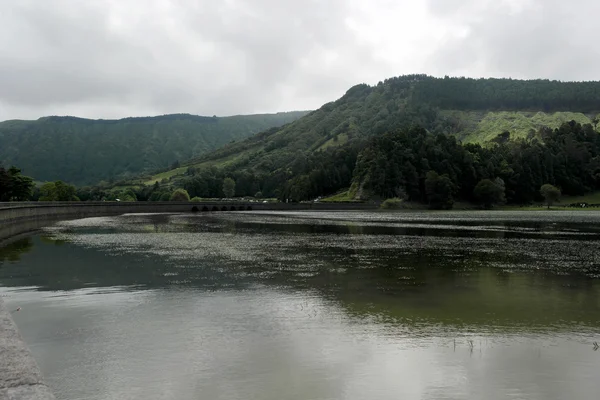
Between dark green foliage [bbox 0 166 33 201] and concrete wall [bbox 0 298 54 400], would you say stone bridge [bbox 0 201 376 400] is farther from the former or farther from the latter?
dark green foliage [bbox 0 166 33 201]

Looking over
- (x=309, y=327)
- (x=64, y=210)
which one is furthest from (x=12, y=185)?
(x=309, y=327)

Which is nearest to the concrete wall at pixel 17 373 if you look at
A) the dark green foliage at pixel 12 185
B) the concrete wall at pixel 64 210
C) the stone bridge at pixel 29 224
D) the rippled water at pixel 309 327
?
the stone bridge at pixel 29 224

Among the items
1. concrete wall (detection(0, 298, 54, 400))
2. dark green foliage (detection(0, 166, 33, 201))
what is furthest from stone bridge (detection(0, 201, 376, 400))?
dark green foliage (detection(0, 166, 33, 201))

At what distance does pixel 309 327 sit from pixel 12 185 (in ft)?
464

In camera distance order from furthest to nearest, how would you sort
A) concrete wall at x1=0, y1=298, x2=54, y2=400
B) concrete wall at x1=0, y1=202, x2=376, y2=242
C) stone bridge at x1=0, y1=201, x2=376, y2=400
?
concrete wall at x1=0, y1=202, x2=376, y2=242 → stone bridge at x1=0, y1=201, x2=376, y2=400 → concrete wall at x1=0, y1=298, x2=54, y2=400

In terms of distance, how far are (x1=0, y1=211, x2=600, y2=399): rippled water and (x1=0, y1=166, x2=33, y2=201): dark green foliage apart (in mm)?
112178

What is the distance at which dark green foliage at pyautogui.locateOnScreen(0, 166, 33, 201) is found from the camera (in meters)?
133

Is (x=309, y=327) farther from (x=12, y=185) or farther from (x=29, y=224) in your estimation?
(x=12, y=185)

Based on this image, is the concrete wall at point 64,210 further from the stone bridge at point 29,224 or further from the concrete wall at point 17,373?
the concrete wall at point 17,373

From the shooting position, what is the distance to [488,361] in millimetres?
14656

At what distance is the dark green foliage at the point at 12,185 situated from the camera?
133163 millimetres

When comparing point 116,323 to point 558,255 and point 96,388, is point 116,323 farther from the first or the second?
point 558,255

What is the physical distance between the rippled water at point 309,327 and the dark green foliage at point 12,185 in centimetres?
11218

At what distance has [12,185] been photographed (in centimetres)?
13562
